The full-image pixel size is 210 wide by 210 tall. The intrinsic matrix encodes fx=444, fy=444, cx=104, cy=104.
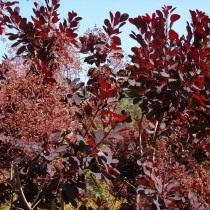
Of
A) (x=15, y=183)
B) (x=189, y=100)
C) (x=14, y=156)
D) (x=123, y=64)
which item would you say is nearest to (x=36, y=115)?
(x=14, y=156)

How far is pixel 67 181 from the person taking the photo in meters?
2.99

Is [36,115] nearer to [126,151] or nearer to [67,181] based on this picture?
[67,181]

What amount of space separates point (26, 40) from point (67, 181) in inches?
55.1

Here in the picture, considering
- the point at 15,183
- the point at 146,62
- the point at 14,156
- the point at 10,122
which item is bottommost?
the point at 15,183

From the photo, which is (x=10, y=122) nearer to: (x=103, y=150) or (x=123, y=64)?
(x=103, y=150)

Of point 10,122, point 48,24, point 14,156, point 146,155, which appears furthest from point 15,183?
point 48,24

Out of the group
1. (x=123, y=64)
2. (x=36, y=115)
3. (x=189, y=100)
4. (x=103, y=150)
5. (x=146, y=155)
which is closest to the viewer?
(x=36, y=115)

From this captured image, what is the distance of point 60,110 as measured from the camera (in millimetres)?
2846

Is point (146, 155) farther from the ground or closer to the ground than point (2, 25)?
closer to the ground

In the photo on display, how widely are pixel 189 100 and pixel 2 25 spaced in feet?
5.74

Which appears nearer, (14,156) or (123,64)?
(14,156)

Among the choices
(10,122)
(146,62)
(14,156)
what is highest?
(146,62)

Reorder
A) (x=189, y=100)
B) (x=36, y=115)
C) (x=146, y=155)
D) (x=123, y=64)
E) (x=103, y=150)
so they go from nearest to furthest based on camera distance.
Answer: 1. (x=36, y=115)
2. (x=103, y=150)
3. (x=189, y=100)
4. (x=146, y=155)
5. (x=123, y=64)

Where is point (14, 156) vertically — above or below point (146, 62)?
below
